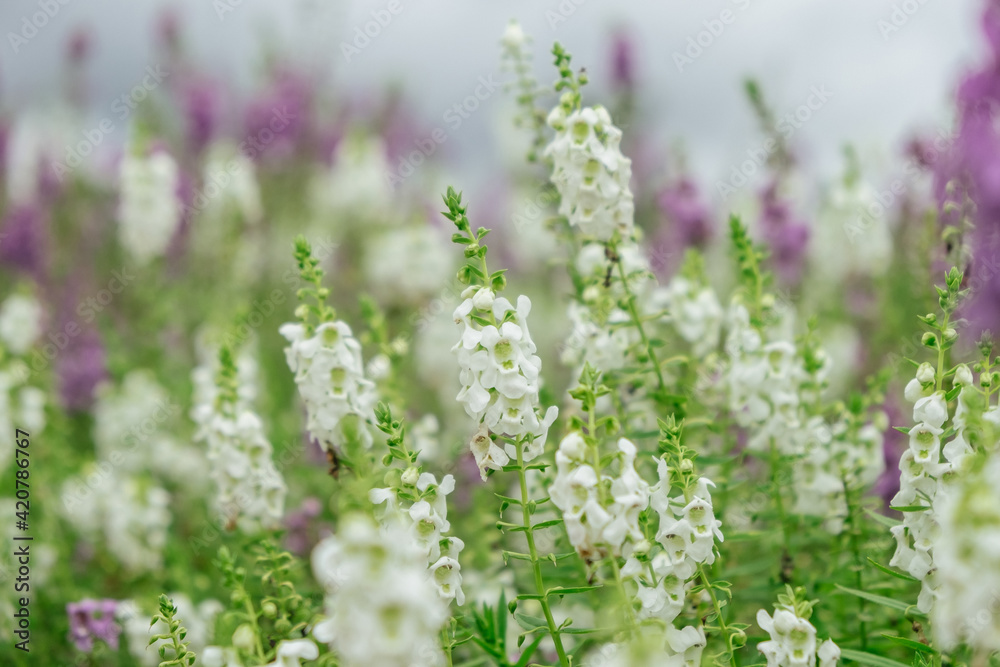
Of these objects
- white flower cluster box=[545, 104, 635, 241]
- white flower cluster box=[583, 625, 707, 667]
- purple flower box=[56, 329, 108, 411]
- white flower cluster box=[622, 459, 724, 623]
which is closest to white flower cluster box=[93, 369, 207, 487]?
purple flower box=[56, 329, 108, 411]

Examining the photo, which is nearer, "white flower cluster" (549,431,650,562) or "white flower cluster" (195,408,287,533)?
"white flower cluster" (549,431,650,562)

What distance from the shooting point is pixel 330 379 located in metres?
2.55

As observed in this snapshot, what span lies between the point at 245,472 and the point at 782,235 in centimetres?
402

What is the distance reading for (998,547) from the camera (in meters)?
1.28

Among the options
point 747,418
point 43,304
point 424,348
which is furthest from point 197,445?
point 747,418

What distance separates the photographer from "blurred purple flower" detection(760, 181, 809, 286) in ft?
18.0

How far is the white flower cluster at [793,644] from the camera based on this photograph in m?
1.92

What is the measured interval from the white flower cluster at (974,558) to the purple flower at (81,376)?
660cm

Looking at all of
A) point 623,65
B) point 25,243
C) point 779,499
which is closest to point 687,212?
point 623,65

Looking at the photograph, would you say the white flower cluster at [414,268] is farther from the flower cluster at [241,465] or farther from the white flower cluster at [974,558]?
the white flower cluster at [974,558]

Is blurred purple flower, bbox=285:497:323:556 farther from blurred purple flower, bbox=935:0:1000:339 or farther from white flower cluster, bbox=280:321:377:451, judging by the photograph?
blurred purple flower, bbox=935:0:1000:339

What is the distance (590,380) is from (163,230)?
5.65 meters

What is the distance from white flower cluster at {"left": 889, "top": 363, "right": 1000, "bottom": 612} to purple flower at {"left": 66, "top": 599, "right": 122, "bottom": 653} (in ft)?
9.51

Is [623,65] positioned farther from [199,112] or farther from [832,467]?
[832,467]
